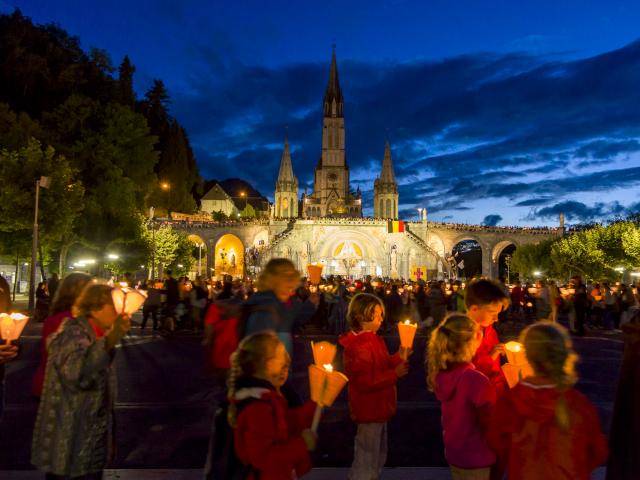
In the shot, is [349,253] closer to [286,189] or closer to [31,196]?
[286,189]

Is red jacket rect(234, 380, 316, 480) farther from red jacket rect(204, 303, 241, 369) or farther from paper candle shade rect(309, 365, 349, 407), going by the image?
red jacket rect(204, 303, 241, 369)

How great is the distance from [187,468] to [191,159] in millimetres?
71354

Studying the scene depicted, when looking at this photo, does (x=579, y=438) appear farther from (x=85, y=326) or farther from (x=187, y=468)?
(x=187, y=468)

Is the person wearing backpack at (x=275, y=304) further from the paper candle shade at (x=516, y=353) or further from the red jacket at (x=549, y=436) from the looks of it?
the red jacket at (x=549, y=436)

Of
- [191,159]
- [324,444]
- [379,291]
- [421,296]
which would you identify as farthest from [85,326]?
[191,159]

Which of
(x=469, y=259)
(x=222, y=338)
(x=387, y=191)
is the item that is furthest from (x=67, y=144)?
(x=469, y=259)

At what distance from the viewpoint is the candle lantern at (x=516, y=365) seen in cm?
320

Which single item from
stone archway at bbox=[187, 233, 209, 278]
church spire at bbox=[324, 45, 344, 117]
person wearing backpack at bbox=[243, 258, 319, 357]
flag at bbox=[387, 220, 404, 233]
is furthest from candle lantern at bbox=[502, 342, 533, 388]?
church spire at bbox=[324, 45, 344, 117]

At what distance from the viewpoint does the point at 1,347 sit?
12.5ft

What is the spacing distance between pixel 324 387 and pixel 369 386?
4.60ft

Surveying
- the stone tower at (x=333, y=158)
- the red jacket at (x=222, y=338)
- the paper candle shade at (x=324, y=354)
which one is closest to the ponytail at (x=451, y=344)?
the paper candle shade at (x=324, y=354)

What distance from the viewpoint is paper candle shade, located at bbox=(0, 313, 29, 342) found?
3.62m

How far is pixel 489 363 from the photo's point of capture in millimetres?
3959

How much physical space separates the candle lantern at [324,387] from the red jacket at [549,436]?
935 millimetres
